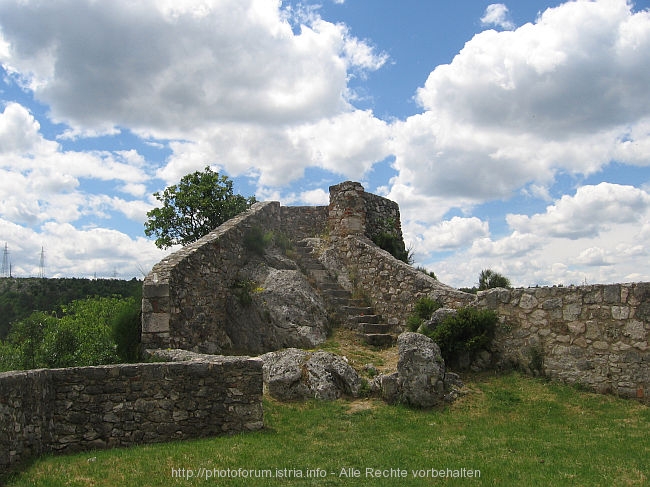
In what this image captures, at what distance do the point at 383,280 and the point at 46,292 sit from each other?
3132cm

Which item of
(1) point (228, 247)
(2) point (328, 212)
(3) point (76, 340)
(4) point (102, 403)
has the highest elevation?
(2) point (328, 212)

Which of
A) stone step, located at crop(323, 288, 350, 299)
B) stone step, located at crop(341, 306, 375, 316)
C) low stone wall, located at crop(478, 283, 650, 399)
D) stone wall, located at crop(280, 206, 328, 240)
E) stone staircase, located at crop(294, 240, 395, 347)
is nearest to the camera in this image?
low stone wall, located at crop(478, 283, 650, 399)

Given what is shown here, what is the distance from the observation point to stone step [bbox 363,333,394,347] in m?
14.6

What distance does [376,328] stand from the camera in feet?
50.0

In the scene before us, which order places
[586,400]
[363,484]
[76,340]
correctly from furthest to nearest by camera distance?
[76,340], [586,400], [363,484]

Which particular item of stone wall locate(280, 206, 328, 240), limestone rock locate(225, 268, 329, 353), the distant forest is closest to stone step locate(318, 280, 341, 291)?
limestone rock locate(225, 268, 329, 353)

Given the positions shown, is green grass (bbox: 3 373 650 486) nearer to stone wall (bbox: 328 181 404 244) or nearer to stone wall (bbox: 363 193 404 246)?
stone wall (bbox: 328 181 404 244)

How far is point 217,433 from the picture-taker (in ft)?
28.1

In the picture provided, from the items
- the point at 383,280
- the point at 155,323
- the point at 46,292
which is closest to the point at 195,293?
the point at 155,323

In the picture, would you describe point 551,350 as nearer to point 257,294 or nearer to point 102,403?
point 257,294

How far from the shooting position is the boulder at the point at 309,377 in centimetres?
1023

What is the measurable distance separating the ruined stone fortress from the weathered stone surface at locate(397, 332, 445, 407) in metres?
2.37

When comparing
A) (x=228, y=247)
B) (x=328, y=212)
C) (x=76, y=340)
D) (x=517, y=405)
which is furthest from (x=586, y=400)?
(x=328, y=212)

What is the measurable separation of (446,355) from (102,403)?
722cm
